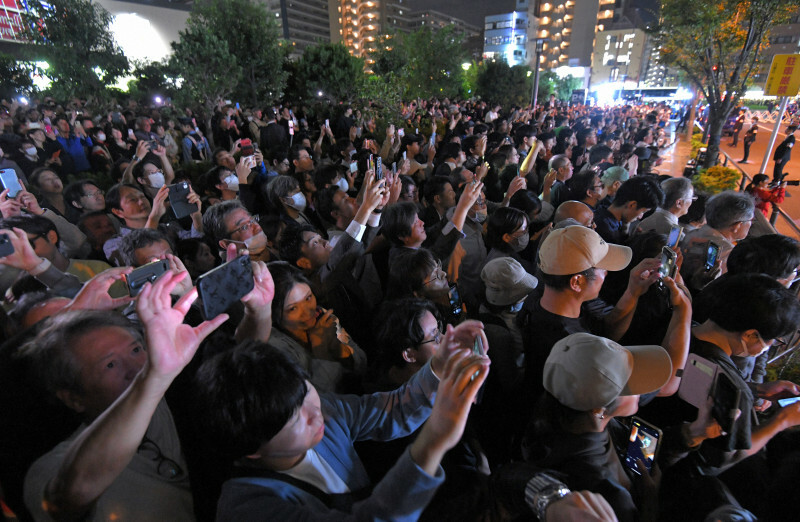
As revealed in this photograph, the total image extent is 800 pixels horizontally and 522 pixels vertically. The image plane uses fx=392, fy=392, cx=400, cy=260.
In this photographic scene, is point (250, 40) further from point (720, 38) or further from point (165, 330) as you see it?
point (165, 330)

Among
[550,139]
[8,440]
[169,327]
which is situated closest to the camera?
[169,327]

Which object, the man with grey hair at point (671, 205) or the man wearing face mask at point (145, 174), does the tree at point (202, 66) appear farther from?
the man with grey hair at point (671, 205)

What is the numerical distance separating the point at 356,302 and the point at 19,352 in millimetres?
1998

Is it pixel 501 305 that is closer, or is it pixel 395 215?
pixel 501 305

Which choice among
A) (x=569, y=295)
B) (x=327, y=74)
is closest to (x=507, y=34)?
(x=327, y=74)

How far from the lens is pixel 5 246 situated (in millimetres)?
2273

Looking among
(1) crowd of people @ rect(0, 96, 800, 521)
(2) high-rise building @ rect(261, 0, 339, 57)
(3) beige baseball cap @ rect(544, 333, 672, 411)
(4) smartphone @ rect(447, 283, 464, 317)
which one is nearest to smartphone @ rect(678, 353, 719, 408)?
(1) crowd of people @ rect(0, 96, 800, 521)

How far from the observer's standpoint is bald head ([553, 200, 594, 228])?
3.58 meters

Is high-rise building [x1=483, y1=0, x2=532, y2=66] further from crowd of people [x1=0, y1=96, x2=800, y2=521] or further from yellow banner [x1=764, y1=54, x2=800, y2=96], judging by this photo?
crowd of people [x1=0, y1=96, x2=800, y2=521]

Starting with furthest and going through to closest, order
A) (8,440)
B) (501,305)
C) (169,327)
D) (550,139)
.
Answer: (550,139), (501,305), (8,440), (169,327)

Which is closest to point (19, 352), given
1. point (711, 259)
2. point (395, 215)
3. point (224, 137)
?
point (395, 215)

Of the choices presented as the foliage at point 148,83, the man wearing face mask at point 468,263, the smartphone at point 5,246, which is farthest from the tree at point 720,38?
the foliage at point 148,83

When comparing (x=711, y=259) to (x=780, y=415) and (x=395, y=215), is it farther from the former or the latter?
(x=395, y=215)

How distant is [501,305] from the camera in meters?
2.47
